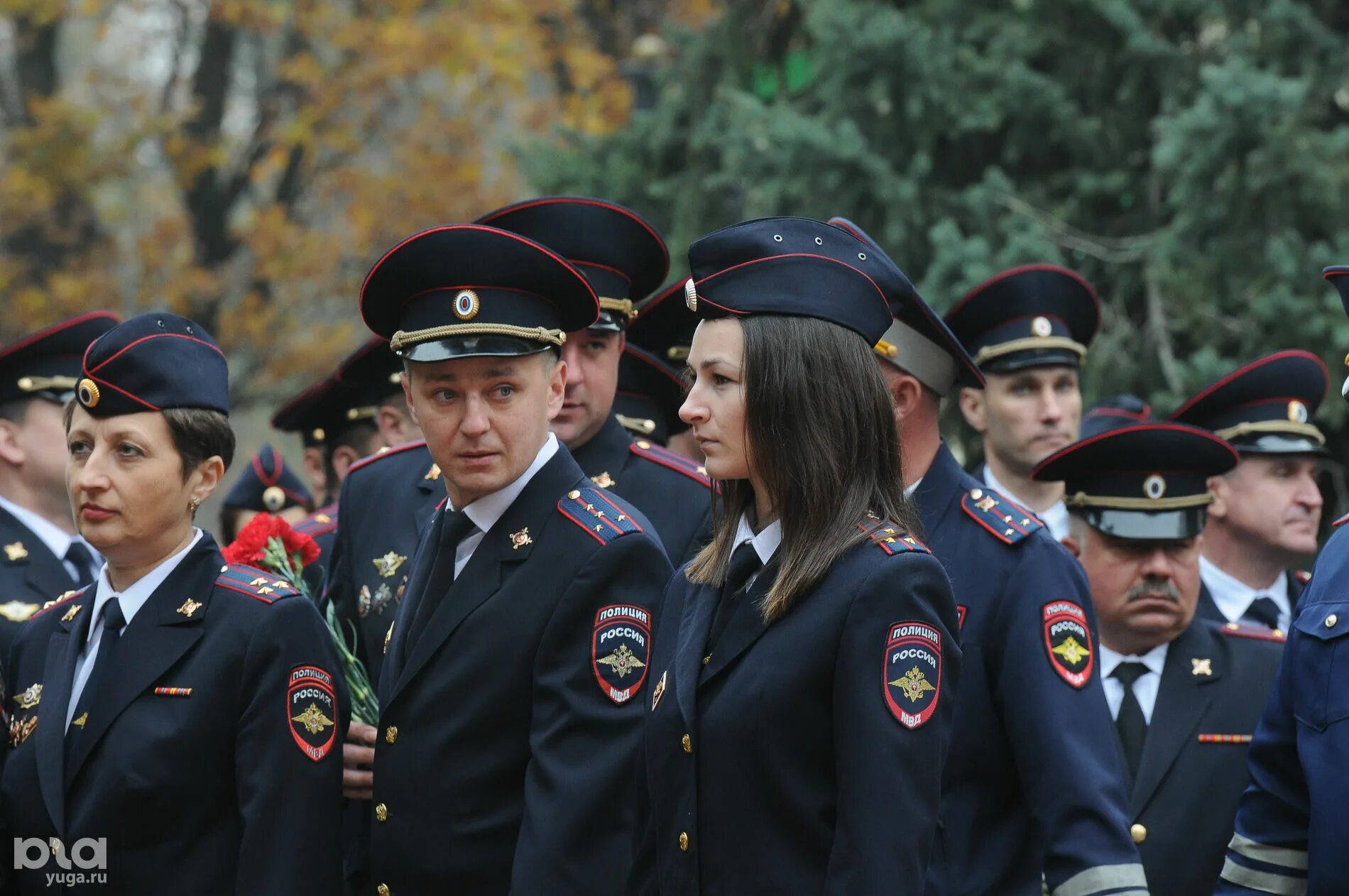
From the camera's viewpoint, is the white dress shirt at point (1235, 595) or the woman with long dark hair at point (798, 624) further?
the white dress shirt at point (1235, 595)

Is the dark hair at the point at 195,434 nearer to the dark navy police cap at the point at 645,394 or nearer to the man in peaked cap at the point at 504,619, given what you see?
the man in peaked cap at the point at 504,619

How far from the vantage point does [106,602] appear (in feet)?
14.1

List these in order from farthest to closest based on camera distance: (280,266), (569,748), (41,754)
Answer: (280,266) < (41,754) < (569,748)

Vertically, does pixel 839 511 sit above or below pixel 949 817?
above

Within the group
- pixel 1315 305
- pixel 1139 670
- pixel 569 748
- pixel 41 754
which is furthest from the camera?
pixel 1315 305

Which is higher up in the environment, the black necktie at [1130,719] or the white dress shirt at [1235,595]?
the white dress shirt at [1235,595]

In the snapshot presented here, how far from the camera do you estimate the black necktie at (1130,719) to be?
204 inches

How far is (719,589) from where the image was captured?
3531 mm

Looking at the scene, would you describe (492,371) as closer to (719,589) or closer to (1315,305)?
(719,589)

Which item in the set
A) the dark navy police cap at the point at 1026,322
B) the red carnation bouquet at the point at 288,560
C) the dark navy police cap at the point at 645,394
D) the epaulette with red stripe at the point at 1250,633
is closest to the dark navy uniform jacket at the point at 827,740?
the red carnation bouquet at the point at 288,560

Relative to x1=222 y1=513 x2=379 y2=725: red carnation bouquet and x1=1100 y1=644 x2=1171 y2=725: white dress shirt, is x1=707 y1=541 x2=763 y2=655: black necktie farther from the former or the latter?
x1=1100 y1=644 x2=1171 y2=725: white dress shirt

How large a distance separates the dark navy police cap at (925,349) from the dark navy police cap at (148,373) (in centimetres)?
163

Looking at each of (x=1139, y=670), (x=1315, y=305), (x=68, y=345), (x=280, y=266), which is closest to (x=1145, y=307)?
(x=1315, y=305)

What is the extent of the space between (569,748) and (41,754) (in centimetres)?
129
